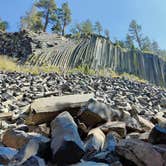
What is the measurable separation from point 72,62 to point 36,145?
85.3 feet

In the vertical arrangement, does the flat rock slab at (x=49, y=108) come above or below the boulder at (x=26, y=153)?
above

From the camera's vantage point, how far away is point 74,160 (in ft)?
11.5

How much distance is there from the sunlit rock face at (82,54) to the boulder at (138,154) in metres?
23.5

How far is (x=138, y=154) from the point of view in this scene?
11.2 ft

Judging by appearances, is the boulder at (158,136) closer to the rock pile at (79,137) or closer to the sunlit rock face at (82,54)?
the rock pile at (79,137)

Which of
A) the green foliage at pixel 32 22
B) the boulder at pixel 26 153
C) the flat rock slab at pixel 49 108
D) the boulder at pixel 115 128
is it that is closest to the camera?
the boulder at pixel 26 153

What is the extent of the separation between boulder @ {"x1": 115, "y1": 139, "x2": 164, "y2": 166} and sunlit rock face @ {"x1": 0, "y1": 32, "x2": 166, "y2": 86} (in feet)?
77.0

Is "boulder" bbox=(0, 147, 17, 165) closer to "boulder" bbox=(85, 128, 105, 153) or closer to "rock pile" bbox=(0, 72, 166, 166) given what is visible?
"rock pile" bbox=(0, 72, 166, 166)

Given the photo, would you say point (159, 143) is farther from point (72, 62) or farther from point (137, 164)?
point (72, 62)

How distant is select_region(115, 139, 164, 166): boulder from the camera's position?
3.36 meters

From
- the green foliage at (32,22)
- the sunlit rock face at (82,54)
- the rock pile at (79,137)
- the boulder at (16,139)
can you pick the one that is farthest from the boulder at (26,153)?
the green foliage at (32,22)

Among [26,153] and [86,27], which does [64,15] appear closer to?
[86,27]

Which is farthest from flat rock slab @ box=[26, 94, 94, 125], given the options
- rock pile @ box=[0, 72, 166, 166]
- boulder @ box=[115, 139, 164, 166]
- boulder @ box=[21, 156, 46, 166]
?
boulder @ box=[21, 156, 46, 166]

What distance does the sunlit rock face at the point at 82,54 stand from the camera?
30094 mm
